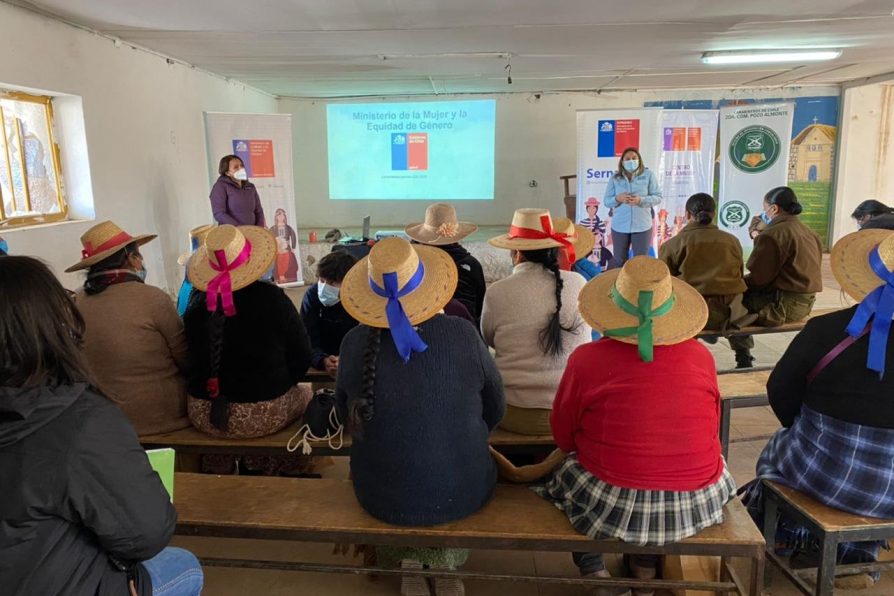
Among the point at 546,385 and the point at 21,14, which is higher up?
the point at 21,14

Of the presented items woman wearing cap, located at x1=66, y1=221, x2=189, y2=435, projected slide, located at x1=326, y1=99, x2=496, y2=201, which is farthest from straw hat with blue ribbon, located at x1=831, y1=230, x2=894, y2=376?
projected slide, located at x1=326, y1=99, x2=496, y2=201

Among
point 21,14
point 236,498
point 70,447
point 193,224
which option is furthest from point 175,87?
point 70,447

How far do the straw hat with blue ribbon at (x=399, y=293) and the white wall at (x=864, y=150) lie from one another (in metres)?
8.55

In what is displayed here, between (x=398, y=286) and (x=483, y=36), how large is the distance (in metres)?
3.91

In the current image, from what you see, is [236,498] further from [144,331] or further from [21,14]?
[21,14]

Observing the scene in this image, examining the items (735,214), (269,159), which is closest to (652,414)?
(269,159)

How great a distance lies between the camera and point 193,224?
609 cm

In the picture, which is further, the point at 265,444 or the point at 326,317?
the point at 326,317

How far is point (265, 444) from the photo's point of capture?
7.00ft

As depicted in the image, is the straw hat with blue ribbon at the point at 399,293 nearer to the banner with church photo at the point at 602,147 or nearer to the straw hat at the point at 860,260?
the straw hat at the point at 860,260

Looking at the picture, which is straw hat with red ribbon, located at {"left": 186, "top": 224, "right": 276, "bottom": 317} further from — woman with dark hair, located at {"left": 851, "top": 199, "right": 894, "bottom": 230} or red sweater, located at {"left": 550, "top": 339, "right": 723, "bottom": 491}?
woman with dark hair, located at {"left": 851, "top": 199, "right": 894, "bottom": 230}

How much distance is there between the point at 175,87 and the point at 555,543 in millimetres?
5648

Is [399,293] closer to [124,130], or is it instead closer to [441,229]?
[441,229]

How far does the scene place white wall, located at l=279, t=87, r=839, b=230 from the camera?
862 cm
